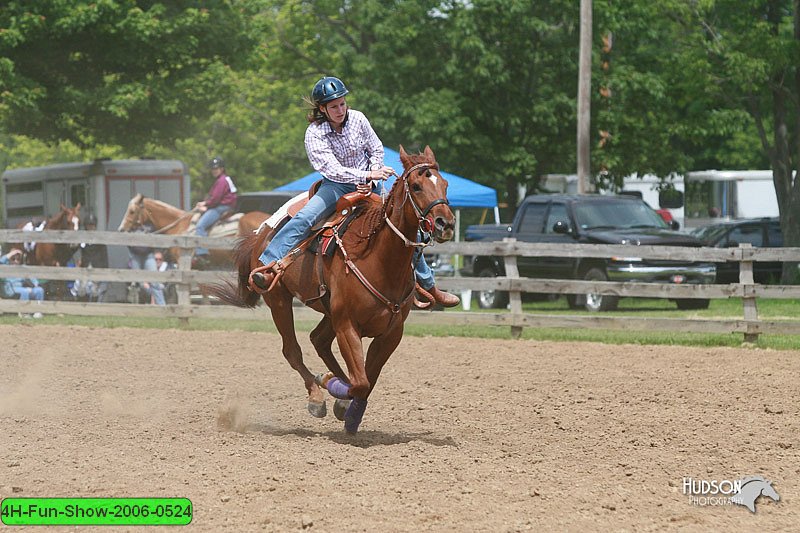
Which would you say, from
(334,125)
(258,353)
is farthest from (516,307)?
(334,125)

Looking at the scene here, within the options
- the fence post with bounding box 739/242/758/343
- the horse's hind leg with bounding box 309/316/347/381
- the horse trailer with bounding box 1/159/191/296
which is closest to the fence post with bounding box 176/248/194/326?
the fence post with bounding box 739/242/758/343

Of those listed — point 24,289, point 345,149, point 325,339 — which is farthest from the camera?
point 24,289

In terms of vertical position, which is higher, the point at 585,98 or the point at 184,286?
the point at 585,98

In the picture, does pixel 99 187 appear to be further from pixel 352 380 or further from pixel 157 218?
pixel 352 380

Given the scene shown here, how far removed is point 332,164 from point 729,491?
12.2 feet

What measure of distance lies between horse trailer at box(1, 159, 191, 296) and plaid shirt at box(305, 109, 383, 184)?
61.4 ft

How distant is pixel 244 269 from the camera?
1034cm

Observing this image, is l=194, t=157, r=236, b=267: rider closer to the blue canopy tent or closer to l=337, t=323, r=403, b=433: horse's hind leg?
the blue canopy tent

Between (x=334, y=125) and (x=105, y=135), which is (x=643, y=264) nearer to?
(x=334, y=125)

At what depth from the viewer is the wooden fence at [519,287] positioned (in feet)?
51.6

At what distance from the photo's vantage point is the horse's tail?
10.1 metres

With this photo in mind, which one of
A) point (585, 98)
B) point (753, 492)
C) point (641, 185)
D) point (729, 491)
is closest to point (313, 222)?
point (729, 491)

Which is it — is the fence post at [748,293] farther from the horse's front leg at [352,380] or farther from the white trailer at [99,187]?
the white trailer at [99,187]

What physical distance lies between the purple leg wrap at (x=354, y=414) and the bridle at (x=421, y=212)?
127 cm
